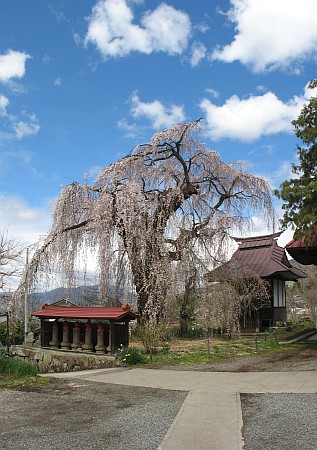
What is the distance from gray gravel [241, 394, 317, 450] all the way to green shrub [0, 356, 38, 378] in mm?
5201

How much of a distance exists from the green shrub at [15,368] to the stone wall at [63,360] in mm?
2893

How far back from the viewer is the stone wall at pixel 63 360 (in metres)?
13.2

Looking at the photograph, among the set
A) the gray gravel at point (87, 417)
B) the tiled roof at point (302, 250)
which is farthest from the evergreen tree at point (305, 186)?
the gray gravel at point (87, 417)

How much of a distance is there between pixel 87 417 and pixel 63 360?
8466 millimetres

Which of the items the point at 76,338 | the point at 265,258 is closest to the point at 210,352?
the point at 76,338

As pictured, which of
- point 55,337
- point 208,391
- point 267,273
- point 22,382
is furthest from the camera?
point 267,273

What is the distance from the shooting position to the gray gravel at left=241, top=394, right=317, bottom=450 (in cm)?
521

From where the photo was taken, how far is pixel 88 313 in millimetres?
14352

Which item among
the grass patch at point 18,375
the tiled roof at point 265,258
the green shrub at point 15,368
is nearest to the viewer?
the grass patch at point 18,375

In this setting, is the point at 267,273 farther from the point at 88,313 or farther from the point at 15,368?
the point at 15,368

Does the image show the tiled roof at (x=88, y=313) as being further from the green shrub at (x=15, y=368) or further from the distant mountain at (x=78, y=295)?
the green shrub at (x=15, y=368)

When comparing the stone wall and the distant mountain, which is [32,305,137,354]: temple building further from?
the distant mountain

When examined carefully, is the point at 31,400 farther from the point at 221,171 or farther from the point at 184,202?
the point at 221,171

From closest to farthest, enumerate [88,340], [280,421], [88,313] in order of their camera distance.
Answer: [280,421] < [88,313] < [88,340]
